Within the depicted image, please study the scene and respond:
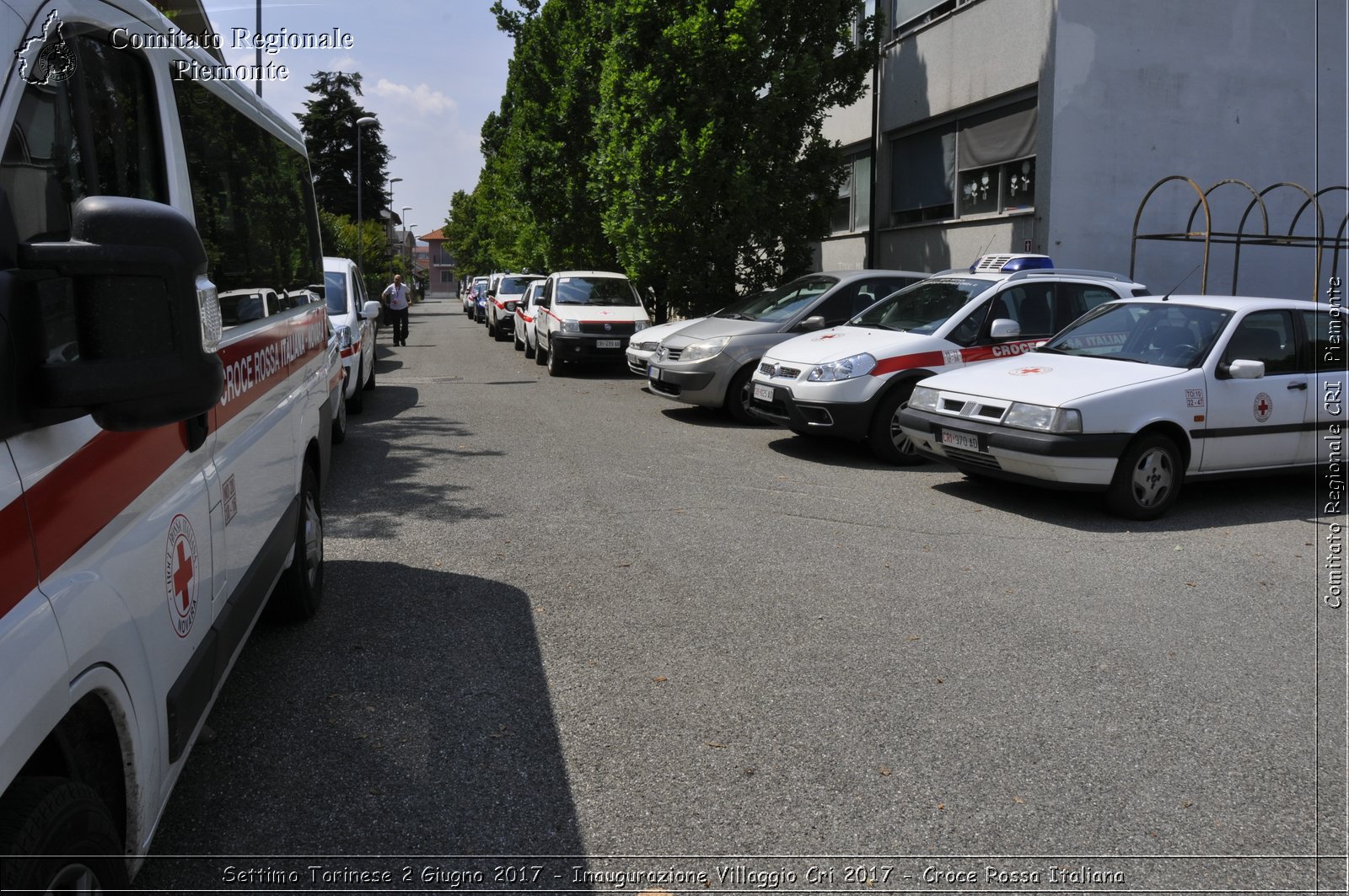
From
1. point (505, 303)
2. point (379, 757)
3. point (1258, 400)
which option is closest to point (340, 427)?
point (379, 757)

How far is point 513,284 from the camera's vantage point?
3191 centimetres

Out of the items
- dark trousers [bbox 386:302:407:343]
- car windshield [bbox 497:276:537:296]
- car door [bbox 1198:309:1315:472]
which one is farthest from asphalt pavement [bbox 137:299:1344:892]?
car windshield [bbox 497:276:537:296]

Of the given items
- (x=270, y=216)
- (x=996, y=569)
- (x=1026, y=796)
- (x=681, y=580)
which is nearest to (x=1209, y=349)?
(x=996, y=569)

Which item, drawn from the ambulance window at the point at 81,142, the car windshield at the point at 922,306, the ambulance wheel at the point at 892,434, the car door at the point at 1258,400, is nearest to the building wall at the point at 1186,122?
the car windshield at the point at 922,306

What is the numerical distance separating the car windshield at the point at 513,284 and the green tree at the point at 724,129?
1228 centimetres

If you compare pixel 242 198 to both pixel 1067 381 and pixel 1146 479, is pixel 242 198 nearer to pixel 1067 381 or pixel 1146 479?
pixel 1067 381

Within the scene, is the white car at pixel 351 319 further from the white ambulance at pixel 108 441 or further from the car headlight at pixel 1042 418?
the white ambulance at pixel 108 441

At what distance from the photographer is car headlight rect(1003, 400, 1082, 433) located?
7.59 meters

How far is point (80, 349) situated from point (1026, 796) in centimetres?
305

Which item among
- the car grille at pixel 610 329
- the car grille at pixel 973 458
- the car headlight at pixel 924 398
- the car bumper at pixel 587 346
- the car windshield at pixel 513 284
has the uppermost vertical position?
the car windshield at pixel 513 284

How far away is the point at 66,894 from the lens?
6.54ft

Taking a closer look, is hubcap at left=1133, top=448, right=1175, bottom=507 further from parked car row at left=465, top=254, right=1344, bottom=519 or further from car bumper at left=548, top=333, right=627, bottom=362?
car bumper at left=548, top=333, right=627, bottom=362

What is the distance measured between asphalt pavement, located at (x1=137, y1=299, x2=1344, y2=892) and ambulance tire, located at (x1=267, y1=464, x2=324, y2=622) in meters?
0.11

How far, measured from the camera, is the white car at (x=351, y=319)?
1246 cm
